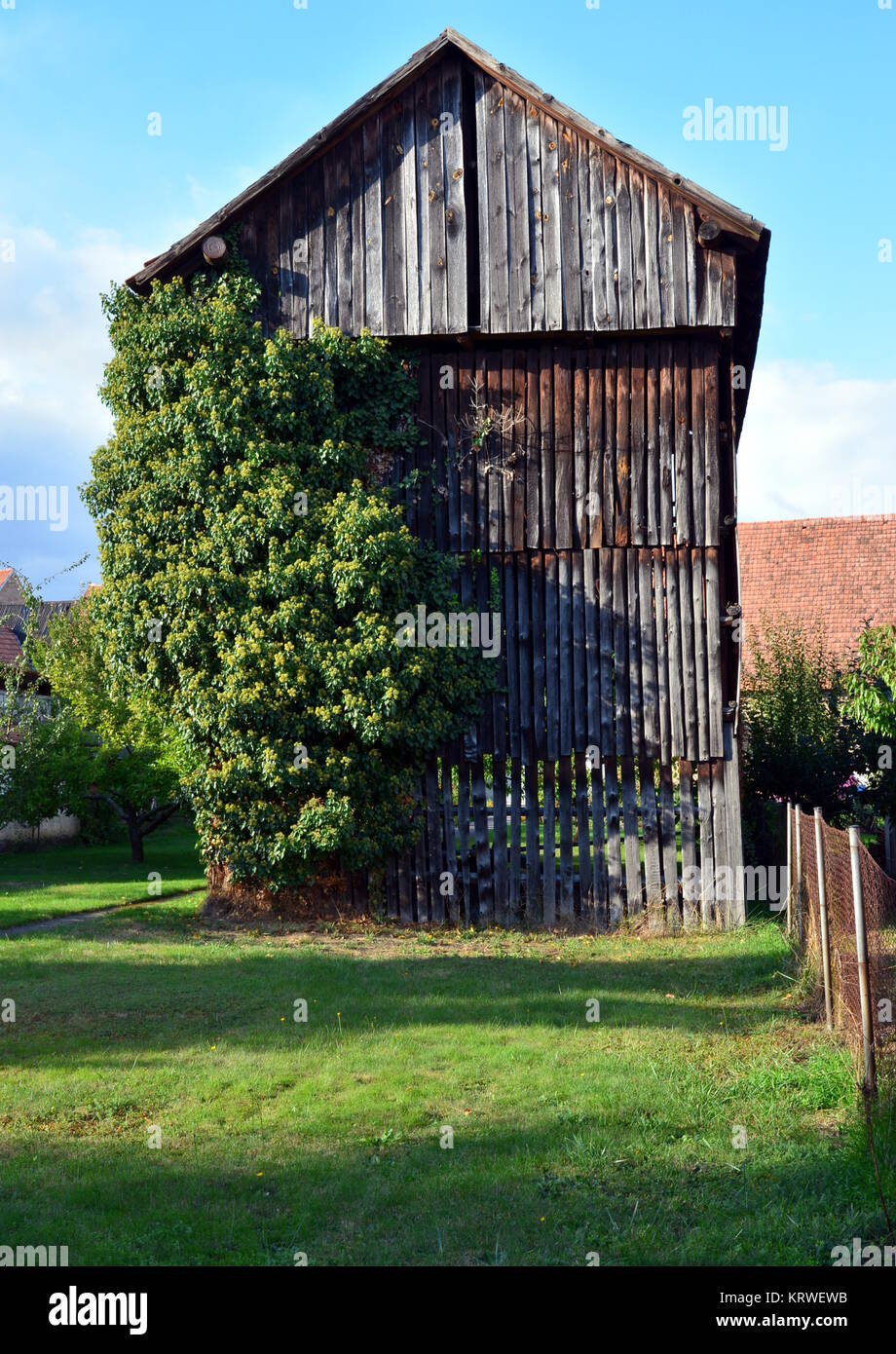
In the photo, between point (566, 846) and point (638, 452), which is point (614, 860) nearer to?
point (566, 846)

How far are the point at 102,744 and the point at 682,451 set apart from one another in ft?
48.3

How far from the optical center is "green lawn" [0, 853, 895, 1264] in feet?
17.6

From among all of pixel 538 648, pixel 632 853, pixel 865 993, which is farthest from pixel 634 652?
pixel 865 993

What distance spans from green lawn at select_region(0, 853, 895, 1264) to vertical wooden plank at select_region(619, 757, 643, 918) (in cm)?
281

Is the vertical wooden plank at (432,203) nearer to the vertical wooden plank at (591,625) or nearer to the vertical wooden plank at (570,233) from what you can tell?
the vertical wooden plank at (570,233)

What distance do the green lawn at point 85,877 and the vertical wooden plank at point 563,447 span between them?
839cm

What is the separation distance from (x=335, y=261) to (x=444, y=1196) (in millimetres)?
12840

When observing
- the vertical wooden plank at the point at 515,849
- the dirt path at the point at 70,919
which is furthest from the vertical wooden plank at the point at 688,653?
the dirt path at the point at 70,919

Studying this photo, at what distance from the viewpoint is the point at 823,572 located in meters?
36.4

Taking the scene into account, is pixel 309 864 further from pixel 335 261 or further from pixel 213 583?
pixel 335 261

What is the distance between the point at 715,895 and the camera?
14.7 meters

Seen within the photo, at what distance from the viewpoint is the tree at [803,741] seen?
19.6 meters
